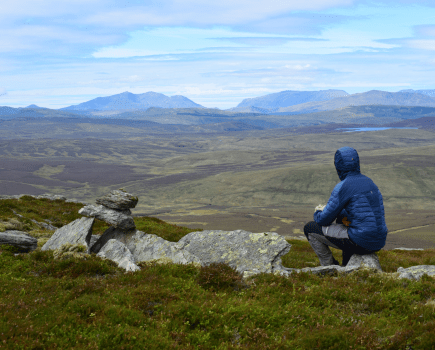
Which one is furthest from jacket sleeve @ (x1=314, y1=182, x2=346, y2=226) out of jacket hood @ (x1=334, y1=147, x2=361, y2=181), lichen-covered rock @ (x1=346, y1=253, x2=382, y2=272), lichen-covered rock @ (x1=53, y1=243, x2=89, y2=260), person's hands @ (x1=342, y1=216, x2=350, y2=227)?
lichen-covered rock @ (x1=53, y1=243, x2=89, y2=260)

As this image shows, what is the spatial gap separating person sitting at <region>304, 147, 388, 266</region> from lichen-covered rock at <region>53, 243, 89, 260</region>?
7432mm

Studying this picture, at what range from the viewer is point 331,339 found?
241 inches

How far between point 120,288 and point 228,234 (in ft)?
20.2

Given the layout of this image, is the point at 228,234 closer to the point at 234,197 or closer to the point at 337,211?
the point at 337,211

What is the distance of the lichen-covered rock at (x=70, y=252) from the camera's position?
10.8m

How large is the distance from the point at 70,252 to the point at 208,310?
20.0 feet

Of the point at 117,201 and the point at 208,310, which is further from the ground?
the point at 117,201

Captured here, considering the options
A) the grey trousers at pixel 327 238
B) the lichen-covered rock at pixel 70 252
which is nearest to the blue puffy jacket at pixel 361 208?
the grey trousers at pixel 327 238

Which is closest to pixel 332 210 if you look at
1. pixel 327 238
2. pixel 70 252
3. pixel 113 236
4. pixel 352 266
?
pixel 327 238

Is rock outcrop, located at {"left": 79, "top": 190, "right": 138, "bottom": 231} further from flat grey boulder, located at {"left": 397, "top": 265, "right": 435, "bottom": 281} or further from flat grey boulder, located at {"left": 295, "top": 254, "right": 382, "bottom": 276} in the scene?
flat grey boulder, located at {"left": 397, "top": 265, "right": 435, "bottom": 281}

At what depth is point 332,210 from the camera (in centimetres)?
1009

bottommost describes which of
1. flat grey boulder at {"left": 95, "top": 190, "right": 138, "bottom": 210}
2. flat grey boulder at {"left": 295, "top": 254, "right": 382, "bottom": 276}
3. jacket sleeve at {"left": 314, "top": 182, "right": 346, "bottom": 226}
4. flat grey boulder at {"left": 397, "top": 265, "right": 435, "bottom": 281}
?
flat grey boulder at {"left": 397, "top": 265, "right": 435, "bottom": 281}

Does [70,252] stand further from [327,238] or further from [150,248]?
[327,238]

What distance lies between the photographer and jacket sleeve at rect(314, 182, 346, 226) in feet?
32.7
